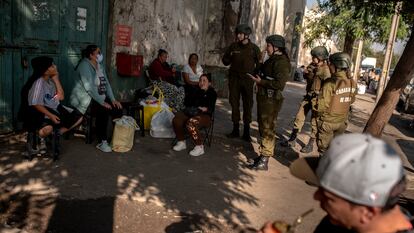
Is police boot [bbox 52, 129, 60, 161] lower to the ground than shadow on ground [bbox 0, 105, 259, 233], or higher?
higher

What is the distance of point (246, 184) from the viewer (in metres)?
5.47

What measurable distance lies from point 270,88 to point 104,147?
2.51m

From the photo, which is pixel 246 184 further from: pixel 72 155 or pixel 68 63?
pixel 68 63

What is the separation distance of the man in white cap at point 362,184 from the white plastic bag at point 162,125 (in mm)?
5932

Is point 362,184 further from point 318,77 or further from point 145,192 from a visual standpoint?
point 318,77

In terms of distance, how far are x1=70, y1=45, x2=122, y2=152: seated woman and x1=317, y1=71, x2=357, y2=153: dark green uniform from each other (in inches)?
119

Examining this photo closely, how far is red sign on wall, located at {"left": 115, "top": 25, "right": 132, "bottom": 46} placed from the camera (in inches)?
317

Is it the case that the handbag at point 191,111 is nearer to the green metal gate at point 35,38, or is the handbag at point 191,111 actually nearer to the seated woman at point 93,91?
the seated woman at point 93,91

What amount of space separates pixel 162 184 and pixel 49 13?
3.31 meters

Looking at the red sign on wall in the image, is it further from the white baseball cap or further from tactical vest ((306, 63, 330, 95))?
the white baseball cap

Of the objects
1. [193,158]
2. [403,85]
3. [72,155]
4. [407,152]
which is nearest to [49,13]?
[72,155]

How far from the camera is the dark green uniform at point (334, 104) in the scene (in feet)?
18.5

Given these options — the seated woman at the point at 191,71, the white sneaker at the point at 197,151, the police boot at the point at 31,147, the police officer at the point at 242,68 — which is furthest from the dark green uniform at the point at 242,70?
the police boot at the point at 31,147

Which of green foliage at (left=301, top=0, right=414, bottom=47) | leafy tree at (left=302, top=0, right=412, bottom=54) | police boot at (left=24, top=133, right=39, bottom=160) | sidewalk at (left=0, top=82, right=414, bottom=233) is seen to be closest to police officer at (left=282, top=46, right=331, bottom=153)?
sidewalk at (left=0, top=82, right=414, bottom=233)
